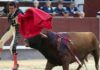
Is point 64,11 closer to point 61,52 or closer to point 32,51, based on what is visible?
point 32,51

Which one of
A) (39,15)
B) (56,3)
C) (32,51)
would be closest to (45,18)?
(39,15)

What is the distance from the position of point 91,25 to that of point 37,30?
7357 mm

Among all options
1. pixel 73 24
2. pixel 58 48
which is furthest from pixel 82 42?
pixel 73 24

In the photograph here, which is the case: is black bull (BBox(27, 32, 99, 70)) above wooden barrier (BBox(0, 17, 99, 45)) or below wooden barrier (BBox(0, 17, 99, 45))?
above

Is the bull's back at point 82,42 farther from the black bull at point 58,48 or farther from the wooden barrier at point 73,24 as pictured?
the wooden barrier at point 73,24

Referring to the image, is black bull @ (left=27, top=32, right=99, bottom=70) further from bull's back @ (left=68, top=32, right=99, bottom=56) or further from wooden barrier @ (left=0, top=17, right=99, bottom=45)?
wooden barrier @ (left=0, top=17, right=99, bottom=45)

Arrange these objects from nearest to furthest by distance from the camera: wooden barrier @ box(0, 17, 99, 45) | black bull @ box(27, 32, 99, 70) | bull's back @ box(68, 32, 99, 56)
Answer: black bull @ box(27, 32, 99, 70) → bull's back @ box(68, 32, 99, 56) → wooden barrier @ box(0, 17, 99, 45)

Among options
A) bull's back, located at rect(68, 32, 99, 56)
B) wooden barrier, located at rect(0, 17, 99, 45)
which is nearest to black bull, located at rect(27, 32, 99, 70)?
bull's back, located at rect(68, 32, 99, 56)

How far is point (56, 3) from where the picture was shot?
51.1 ft

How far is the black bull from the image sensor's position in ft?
23.0

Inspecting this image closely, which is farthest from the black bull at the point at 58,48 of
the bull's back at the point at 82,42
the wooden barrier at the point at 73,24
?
the wooden barrier at the point at 73,24

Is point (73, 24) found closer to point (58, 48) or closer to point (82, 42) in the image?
point (82, 42)

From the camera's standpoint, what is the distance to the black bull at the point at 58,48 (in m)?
7.01

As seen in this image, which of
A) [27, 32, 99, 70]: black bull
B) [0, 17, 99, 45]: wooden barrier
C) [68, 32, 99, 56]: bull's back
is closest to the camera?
[27, 32, 99, 70]: black bull
